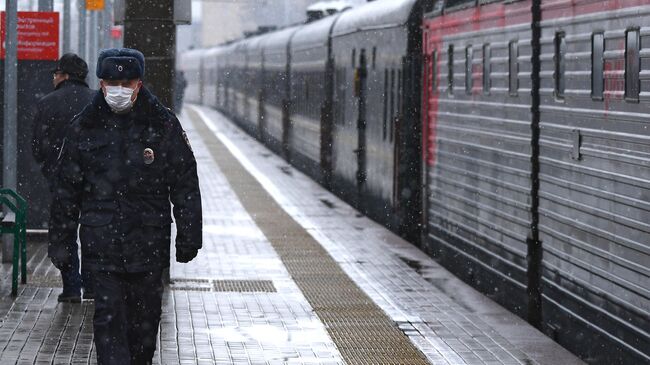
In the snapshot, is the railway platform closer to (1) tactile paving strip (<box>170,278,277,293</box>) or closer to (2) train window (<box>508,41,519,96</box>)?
(1) tactile paving strip (<box>170,278,277,293</box>)

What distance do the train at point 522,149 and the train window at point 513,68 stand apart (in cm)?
2

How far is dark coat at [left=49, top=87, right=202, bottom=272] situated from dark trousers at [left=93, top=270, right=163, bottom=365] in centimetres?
9

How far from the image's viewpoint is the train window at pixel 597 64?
10.2 metres

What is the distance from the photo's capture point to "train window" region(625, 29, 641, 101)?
9.42 metres

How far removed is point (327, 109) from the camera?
89.1 ft

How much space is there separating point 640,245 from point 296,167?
79.8ft

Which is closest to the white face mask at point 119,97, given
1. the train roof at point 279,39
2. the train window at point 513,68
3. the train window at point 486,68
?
the train window at point 513,68

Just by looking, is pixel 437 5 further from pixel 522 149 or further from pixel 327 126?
pixel 327 126

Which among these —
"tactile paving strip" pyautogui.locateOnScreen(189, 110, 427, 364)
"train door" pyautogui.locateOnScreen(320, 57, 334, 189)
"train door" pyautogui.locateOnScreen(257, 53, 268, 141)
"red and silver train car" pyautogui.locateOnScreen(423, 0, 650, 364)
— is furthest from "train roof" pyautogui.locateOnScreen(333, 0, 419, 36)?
"train door" pyautogui.locateOnScreen(257, 53, 268, 141)

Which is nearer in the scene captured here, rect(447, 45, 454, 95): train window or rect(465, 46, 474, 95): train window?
rect(465, 46, 474, 95): train window

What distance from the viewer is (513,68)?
12.9 metres

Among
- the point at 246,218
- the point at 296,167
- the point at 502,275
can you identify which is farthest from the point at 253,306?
the point at 296,167

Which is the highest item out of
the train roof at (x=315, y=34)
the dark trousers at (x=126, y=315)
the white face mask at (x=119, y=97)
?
the train roof at (x=315, y=34)

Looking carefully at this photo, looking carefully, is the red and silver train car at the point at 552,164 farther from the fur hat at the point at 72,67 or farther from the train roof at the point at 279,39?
the train roof at the point at 279,39
